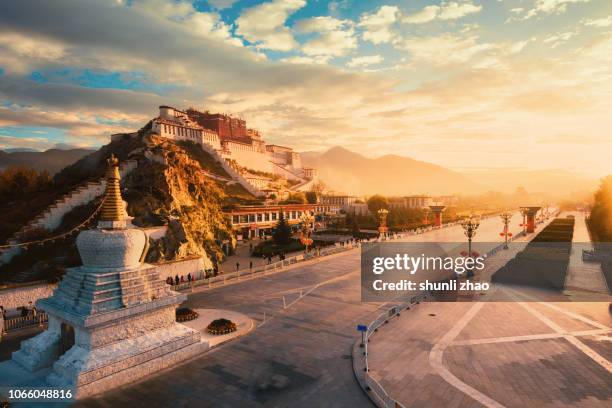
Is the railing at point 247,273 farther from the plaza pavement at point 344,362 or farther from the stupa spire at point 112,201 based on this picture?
the stupa spire at point 112,201

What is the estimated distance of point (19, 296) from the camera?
890 inches

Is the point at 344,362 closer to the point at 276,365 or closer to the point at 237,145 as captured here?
the point at 276,365

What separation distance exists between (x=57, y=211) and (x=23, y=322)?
14153 millimetres

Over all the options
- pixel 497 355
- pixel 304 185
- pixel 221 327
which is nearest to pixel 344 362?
pixel 497 355

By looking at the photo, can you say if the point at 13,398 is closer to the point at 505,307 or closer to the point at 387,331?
the point at 387,331

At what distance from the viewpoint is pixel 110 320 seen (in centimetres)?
1488

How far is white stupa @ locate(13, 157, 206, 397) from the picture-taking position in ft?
47.2

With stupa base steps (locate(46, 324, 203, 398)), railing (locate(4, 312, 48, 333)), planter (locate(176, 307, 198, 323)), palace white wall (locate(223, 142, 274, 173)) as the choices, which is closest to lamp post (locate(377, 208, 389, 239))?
planter (locate(176, 307, 198, 323))

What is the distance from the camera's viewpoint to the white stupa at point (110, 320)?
14398 mm

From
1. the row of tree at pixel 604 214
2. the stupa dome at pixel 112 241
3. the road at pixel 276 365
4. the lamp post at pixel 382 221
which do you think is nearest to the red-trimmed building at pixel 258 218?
the lamp post at pixel 382 221

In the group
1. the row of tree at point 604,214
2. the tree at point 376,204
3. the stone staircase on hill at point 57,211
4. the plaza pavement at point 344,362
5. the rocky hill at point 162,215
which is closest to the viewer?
the plaza pavement at point 344,362

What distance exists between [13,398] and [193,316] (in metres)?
9.37

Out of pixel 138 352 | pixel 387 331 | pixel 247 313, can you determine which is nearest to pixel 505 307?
pixel 387 331

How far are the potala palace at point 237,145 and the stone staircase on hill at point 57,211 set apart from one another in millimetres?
51912
